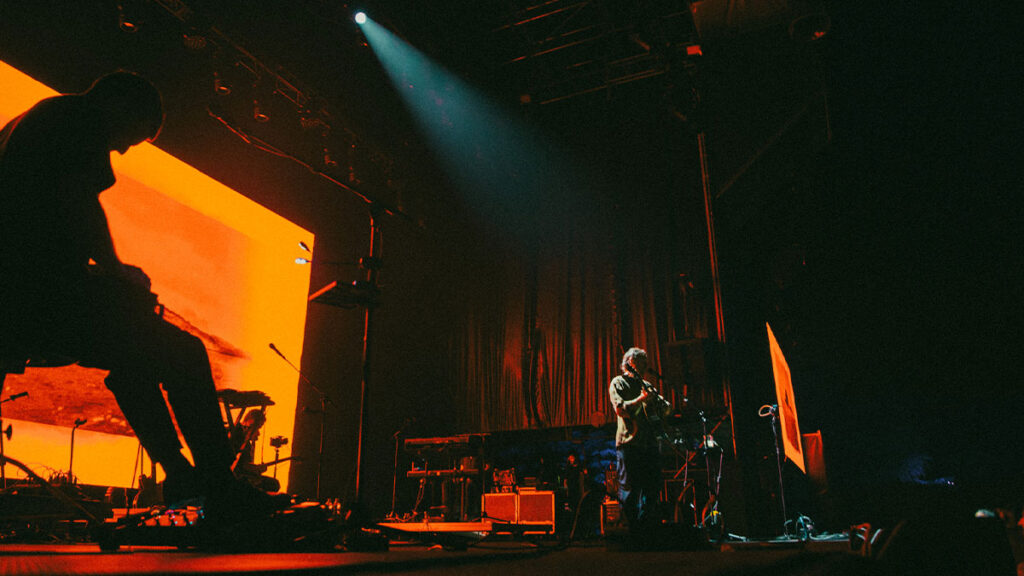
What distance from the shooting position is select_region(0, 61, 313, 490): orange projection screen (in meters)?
4.02

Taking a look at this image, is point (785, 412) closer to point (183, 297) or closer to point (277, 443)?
point (277, 443)

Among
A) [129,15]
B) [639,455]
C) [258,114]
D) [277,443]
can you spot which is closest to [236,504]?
[639,455]

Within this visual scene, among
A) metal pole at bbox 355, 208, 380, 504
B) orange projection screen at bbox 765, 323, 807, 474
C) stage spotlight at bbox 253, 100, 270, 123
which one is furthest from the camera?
stage spotlight at bbox 253, 100, 270, 123

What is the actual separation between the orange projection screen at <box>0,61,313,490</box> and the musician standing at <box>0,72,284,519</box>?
3.54 m

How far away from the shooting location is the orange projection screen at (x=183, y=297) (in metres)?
4.02

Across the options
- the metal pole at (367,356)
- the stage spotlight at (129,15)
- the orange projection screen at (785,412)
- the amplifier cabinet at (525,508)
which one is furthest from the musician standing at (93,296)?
the amplifier cabinet at (525,508)

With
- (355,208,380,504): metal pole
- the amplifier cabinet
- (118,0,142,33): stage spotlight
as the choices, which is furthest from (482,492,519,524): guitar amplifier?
(118,0,142,33): stage spotlight

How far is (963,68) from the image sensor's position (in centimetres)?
507

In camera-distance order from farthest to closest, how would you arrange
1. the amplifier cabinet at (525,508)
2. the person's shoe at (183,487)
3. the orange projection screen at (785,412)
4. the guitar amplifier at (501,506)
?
the guitar amplifier at (501,506) < the amplifier cabinet at (525,508) < the orange projection screen at (785,412) < the person's shoe at (183,487)

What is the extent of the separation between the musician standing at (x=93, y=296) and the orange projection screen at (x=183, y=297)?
11.6ft

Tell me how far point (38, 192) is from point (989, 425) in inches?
352

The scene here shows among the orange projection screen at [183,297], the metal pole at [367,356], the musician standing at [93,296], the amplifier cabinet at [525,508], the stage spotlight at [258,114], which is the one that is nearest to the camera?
the musician standing at [93,296]

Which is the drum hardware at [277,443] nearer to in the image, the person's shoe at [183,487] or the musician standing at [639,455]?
the musician standing at [639,455]

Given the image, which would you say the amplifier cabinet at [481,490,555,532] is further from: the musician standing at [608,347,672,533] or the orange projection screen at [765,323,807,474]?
the orange projection screen at [765,323,807,474]
